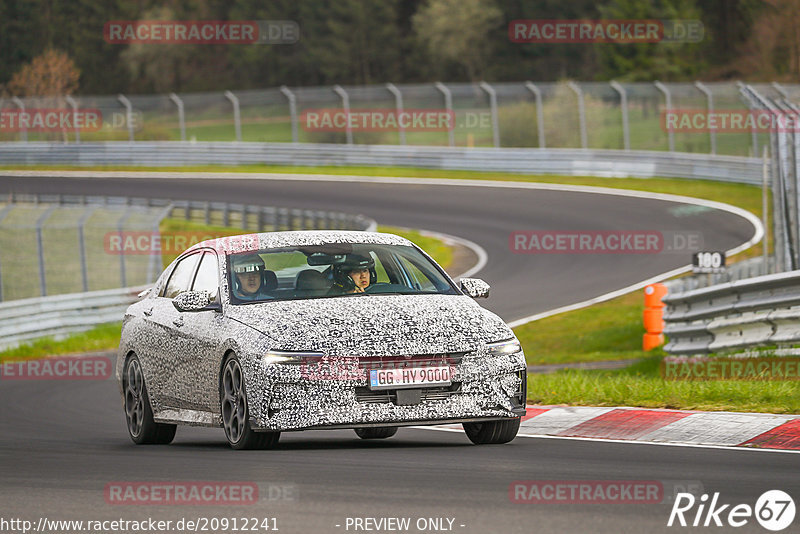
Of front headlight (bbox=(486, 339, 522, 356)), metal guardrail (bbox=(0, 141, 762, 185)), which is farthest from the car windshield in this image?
metal guardrail (bbox=(0, 141, 762, 185))

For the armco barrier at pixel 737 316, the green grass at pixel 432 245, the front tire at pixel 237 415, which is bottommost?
the green grass at pixel 432 245

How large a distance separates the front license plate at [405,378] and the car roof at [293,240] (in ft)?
5.24

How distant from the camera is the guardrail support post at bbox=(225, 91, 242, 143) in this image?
170 feet

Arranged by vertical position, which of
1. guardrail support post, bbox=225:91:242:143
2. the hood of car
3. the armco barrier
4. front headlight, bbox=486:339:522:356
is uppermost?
guardrail support post, bbox=225:91:242:143

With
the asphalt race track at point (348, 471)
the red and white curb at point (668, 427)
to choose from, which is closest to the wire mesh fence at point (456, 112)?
the red and white curb at point (668, 427)

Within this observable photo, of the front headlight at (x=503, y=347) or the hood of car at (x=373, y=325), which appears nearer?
the hood of car at (x=373, y=325)

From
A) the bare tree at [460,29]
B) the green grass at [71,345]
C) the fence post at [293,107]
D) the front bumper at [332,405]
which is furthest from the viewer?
the bare tree at [460,29]

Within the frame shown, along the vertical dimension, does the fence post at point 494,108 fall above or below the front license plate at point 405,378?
above

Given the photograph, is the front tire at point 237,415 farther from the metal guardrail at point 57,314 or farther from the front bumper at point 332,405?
the metal guardrail at point 57,314

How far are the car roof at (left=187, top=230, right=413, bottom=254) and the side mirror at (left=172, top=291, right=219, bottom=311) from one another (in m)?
0.50

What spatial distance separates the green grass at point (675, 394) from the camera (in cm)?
1059

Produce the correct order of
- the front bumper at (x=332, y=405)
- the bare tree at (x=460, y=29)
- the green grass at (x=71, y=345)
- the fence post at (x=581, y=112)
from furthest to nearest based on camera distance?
the bare tree at (x=460, y=29), the fence post at (x=581, y=112), the green grass at (x=71, y=345), the front bumper at (x=332, y=405)

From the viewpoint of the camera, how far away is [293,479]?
7.66 m

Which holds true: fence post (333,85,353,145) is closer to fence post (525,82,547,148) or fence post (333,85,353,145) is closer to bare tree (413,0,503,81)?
fence post (525,82,547,148)
